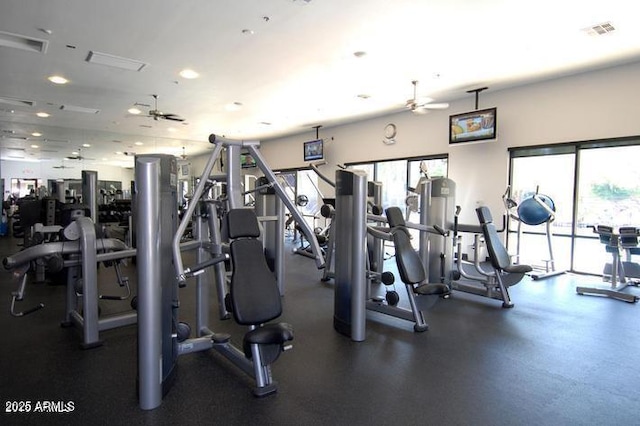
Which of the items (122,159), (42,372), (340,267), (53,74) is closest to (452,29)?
(340,267)

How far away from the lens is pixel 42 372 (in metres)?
2.59

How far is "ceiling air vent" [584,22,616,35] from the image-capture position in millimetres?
3974

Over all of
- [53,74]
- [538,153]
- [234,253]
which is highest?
[53,74]

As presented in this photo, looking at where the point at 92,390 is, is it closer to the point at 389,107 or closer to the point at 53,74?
the point at 53,74

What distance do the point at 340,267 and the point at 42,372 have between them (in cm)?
244

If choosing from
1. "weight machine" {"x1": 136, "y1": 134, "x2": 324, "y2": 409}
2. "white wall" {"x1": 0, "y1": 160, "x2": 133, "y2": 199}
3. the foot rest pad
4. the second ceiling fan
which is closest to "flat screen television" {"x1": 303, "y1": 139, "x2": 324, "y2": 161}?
the second ceiling fan

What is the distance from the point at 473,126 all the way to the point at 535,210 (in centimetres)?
183

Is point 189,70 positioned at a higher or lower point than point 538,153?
higher

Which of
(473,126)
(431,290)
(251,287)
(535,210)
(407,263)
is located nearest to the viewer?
(251,287)

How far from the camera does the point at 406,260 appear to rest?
3547 millimetres

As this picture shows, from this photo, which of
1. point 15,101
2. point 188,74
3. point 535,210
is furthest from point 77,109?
point 535,210

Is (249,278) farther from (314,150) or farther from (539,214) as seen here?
(314,150)

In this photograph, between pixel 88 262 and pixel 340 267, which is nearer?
pixel 88 262

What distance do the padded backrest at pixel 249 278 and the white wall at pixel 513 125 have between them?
18.0 ft
